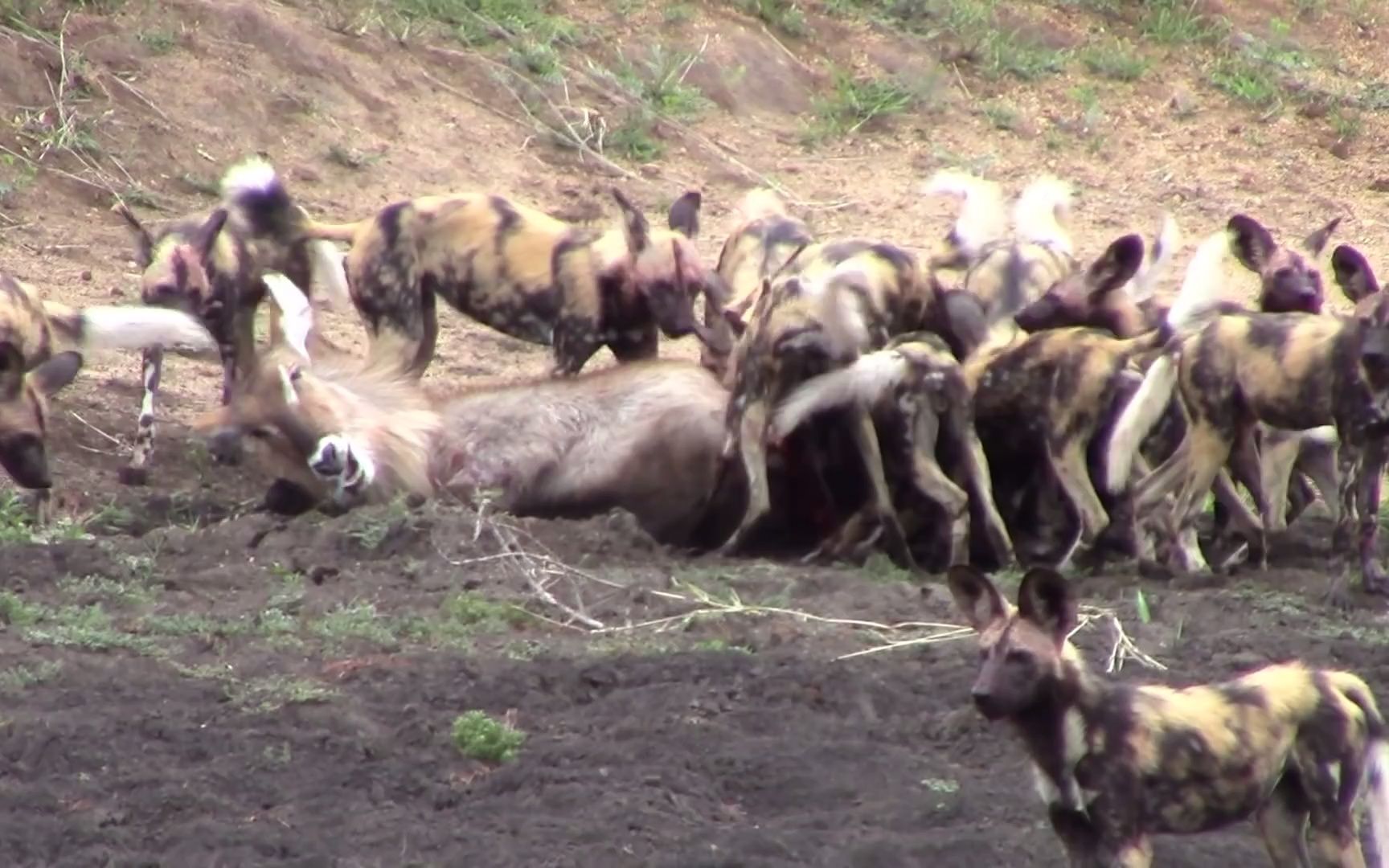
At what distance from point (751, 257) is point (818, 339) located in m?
1.57

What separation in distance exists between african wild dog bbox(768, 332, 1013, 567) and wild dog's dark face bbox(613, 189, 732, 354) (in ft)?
2.02

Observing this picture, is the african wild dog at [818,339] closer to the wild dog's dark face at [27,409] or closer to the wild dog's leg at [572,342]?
the wild dog's leg at [572,342]

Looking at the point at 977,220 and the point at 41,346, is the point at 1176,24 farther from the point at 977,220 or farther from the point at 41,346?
the point at 41,346

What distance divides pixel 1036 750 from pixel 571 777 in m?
0.95

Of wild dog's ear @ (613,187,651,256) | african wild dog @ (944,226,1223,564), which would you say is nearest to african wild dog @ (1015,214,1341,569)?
african wild dog @ (944,226,1223,564)

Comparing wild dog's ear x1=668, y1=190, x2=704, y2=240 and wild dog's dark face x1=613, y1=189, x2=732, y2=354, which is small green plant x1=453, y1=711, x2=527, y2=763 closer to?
wild dog's dark face x1=613, y1=189, x2=732, y2=354

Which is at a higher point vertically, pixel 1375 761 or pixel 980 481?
pixel 1375 761

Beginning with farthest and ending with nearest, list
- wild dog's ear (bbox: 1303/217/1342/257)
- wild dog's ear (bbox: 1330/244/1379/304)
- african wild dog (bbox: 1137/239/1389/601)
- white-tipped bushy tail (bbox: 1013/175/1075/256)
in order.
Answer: white-tipped bushy tail (bbox: 1013/175/1075/256)
wild dog's ear (bbox: 1303/217/1342/257)
wild dog's ear (bbox: 1330/244/1379/304)
african wild dog (bbox: 1137/239/1389/601)

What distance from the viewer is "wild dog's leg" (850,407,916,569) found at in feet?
21.6

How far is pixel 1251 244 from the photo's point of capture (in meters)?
7.11

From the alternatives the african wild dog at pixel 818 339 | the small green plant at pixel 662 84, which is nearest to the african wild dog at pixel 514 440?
the african wild dog at pixel 818 339

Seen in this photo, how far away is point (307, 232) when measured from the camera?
7859 millimetres

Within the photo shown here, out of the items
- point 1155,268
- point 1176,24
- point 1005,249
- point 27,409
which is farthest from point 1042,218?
point 1176,24

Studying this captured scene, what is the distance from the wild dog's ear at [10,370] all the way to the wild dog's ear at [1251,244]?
337 cm
